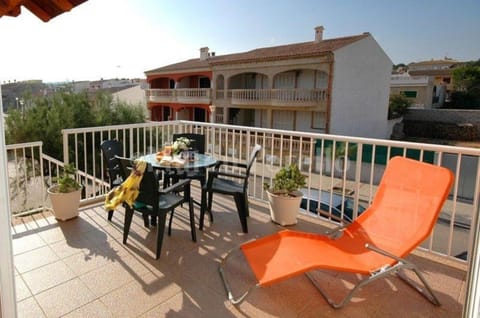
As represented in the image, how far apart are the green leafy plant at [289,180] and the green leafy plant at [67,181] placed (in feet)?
7.72

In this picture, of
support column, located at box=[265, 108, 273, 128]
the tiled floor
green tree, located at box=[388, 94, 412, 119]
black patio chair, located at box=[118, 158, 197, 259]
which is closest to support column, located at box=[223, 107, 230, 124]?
support column, located at box=[265, 108, 273, 128]

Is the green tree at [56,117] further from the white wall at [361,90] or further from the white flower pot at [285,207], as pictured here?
the white wall at [361,90]

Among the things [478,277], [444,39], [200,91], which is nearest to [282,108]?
[200,91]

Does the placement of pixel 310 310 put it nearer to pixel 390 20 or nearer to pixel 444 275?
pixel 444 275

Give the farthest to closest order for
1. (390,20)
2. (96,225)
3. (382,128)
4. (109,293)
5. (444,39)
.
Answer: (382,128)
(390,20)
(444,39)
(96,225)
(109,293)

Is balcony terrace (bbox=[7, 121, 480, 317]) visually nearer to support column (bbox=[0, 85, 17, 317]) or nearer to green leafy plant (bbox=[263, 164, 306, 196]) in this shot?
green leafy plant (bbox=[263, 164, 306, 196])

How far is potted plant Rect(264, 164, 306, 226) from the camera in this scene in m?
3.59

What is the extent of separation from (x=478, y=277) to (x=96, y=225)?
350cm

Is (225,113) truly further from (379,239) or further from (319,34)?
(379,239)

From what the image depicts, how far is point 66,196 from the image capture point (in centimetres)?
353

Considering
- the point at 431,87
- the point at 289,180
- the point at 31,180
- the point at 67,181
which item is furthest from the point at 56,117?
the point at 431,87

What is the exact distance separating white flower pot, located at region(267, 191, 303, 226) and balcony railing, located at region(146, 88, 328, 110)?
12.7 metres

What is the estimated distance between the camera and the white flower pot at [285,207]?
3.59m

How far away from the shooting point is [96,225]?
11.5 feet
